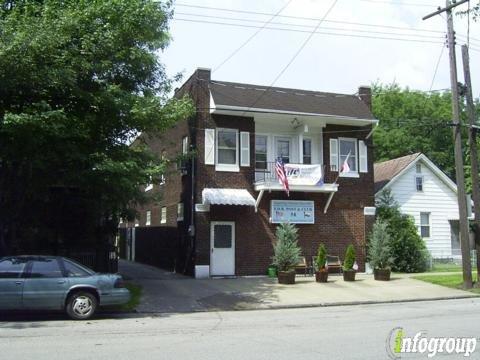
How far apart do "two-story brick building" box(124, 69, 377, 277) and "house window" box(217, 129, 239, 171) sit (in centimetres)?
4

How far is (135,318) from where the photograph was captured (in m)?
13.4

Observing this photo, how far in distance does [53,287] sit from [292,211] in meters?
12.5

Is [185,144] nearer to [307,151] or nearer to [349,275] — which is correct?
[307,151]

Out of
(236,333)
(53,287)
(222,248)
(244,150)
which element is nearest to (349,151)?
(244,150)

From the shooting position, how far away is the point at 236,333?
10633mm

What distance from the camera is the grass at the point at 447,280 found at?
2009 centimetres

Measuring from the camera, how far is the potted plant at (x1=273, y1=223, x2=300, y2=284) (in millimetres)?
20031

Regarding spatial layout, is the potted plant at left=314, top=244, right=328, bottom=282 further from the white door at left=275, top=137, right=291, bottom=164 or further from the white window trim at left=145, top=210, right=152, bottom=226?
the white window trim at left=145, top=210, right=152, bottom=226

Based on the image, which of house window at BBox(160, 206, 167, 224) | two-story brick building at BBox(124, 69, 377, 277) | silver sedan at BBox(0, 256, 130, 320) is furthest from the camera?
house window at BBox(160, 206, 167, 224)

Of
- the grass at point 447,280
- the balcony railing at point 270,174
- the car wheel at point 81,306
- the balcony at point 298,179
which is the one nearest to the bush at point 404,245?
the grass at point 447,280

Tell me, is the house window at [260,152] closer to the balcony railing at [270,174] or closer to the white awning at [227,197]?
the balcony railing at [270,174]

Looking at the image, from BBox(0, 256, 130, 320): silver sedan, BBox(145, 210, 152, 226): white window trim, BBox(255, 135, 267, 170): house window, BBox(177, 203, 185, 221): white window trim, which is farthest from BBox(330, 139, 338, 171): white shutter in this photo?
BBox(0, 256, 130, 320): silver sedan

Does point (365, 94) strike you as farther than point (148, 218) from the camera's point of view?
No

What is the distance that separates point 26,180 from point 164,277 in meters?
8.64
